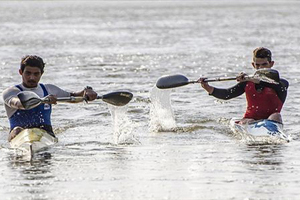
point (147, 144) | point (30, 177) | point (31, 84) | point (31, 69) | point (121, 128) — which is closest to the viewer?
point (30, 177)

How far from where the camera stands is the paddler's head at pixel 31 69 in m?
12.1

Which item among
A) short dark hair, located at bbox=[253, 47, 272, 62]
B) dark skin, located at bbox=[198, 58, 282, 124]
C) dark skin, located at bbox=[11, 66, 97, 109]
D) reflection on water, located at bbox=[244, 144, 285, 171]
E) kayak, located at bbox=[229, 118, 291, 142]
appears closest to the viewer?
reflection on water, located at bbox=[244, 144, 285, 171]

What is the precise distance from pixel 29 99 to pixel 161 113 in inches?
145

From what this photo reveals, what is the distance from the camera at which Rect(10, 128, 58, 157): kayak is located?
1176cm

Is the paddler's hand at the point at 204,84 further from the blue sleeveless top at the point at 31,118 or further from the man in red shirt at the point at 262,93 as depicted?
the blue sleeveless top at the point at 31,118

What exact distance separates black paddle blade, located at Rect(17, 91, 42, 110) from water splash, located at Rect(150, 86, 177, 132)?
10.6ft

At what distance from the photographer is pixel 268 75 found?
12.9 meters

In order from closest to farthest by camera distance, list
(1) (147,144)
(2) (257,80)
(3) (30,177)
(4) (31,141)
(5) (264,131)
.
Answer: (3) (30,177), (4) (31,141), (5) (264,131), (1) (147,144), (2) (257,80)

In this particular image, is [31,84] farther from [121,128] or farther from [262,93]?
[262,93]

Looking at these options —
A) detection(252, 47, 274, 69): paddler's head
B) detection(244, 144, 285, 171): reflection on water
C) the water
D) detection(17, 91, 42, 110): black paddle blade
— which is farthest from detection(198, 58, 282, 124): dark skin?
detection(17, 91, 42, 110): black paddle blade

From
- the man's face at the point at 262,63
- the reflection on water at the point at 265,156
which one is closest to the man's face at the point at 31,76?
the reflection on water at the point at 265,156

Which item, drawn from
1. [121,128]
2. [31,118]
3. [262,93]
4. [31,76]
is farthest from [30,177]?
[262,93]

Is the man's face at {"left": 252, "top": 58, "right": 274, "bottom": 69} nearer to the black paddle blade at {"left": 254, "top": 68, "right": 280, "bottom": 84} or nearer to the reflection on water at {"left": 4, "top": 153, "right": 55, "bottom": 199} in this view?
the black paddle blade at {"left": 254, "top": 68, "right": 280, "bottom": 84}

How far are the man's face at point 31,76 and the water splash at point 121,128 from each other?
155 centimetres
